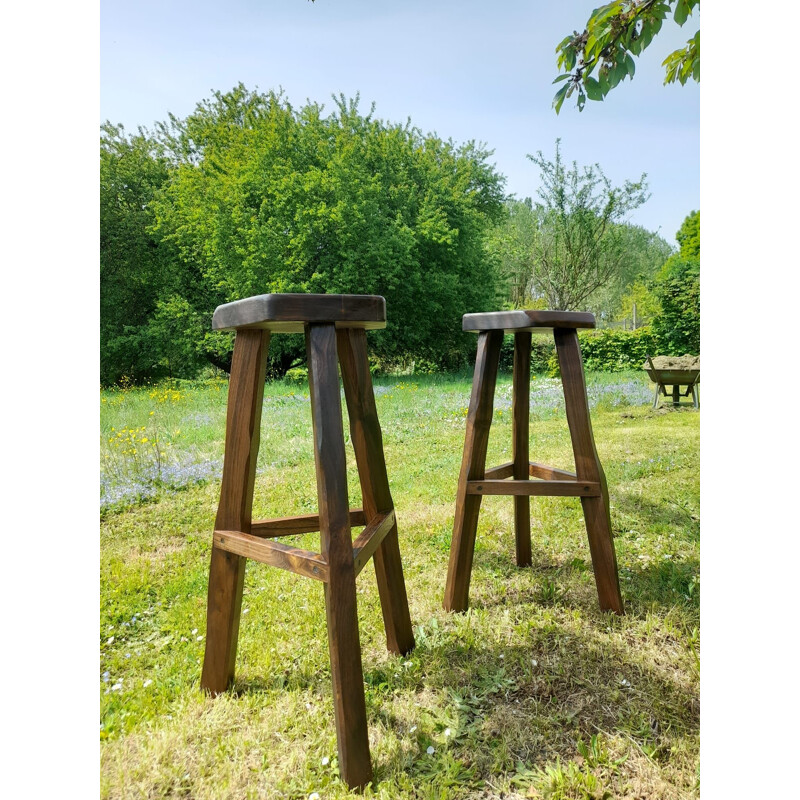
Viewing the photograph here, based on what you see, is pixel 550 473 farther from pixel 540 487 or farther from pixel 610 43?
pixel 610 43

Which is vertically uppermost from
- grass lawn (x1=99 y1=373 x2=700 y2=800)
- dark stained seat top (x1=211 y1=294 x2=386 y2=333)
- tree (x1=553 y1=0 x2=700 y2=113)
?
tree (x1=553 y1=0 x2=700 y2=113)

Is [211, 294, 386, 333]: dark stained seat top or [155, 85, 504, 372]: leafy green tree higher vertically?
[155, 85, 504, 372]: leafy green tree

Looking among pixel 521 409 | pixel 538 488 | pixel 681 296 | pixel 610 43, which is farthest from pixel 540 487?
pixel 681 296

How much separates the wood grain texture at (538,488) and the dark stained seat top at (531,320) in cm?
51

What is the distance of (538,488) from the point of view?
1854mm

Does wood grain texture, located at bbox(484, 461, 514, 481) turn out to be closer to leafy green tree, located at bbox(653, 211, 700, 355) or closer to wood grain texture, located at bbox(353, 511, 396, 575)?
wood grain texture, located at bbox(353, 511, 396, 575)

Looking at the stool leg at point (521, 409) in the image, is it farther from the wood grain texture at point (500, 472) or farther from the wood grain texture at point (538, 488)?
the wood grain texture at point (538, 488)

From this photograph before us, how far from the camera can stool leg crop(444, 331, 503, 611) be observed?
1.94 meters

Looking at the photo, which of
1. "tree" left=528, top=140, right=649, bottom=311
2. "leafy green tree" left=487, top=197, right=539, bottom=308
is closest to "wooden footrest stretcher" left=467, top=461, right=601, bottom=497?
"tree" left=528, top=140, right=649, bottom=311

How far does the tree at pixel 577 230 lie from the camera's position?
267 inches

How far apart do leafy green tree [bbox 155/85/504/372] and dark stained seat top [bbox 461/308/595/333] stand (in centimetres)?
365

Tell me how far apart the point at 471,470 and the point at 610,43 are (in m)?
1.90

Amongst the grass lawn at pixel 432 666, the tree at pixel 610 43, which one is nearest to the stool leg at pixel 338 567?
the grass lawn at pixel 432 666

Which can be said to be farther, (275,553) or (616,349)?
(616,349)
